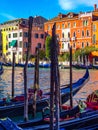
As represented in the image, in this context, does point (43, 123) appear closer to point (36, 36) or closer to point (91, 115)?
Result: point (91, 115)

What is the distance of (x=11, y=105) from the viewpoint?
8203 mm

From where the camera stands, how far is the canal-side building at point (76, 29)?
114ft

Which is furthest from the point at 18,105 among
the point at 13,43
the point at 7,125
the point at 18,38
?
the point at 13,43

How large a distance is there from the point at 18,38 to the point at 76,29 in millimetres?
7247

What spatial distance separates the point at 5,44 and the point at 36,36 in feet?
16.0

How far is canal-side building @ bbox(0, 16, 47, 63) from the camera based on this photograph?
3925 centimetres

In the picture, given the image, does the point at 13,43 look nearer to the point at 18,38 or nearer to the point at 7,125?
the point at 18,38

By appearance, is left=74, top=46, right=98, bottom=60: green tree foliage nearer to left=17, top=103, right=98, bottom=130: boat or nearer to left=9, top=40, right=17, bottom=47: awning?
left=9, top=40, right=17, bottom=47: awning

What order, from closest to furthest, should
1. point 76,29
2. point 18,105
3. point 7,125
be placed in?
point 7,125 < point 18,105 < point 76,29

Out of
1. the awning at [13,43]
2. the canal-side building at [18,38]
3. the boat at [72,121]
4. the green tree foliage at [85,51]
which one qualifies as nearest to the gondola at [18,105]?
the boat at [72,121]

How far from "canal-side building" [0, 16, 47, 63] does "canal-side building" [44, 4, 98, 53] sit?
211cm

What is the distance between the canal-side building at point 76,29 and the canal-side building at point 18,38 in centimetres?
211

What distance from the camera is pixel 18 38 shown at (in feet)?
130

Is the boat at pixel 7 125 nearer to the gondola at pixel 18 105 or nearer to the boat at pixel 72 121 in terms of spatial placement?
the boat at pixel 72 121
